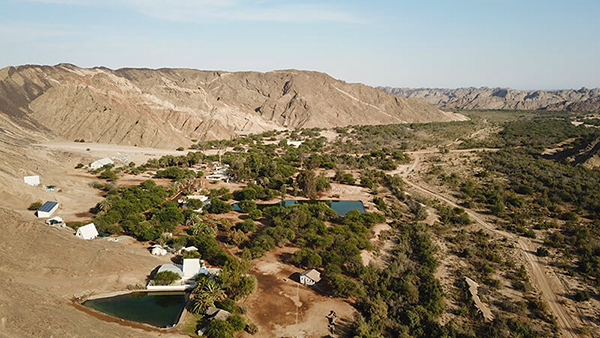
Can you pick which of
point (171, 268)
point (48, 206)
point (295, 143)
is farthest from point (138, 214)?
point (295, 143)

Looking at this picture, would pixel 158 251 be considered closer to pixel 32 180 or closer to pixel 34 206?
pixel 34 206

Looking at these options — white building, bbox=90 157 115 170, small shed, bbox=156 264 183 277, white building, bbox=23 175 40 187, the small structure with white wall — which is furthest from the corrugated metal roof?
white building, bbox=90 157 115 170

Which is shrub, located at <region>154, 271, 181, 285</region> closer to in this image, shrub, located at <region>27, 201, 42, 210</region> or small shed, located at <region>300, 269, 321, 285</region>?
small shed, located at <region>300, 269, 321, 285</region>

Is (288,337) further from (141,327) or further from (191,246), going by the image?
(191,246)

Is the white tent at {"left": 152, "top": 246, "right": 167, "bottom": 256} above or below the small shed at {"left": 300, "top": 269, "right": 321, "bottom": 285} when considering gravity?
below

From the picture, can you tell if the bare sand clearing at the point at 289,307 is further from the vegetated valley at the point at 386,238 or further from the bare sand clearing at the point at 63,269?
the bare sand clearing at the point at 63,269
